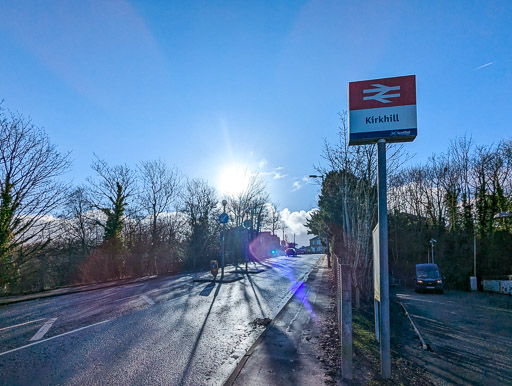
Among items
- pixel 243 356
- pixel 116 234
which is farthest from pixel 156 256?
pixel 243 356

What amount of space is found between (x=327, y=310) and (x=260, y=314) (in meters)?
2.27

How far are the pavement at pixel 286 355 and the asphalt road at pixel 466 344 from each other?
206 centimetres

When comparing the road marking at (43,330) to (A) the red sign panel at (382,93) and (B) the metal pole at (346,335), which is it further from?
(A) the red sign panel at (382,93)

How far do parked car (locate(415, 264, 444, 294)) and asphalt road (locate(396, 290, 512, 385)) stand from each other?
596 centimetres

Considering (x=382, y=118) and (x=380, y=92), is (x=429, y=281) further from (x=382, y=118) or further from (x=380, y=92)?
(x=380, y=92)

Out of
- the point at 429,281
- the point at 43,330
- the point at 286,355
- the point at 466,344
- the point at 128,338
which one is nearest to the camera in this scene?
the point at 286,355

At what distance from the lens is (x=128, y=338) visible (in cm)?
705

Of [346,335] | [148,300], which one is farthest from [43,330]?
[346,335]

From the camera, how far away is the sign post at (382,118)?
513 centimetres

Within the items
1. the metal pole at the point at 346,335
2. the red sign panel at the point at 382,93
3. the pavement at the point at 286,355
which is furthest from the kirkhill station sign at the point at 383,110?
the pavement at the point at 286,355

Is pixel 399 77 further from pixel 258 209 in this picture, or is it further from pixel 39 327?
pixel 258 209

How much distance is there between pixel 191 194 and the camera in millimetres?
35281

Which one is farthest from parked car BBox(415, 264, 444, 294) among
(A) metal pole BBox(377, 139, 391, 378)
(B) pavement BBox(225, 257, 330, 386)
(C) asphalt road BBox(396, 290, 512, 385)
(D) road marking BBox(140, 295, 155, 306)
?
(A) metal pole BBox(377, 139, 391, 378)

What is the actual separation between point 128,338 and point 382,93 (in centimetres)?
708
